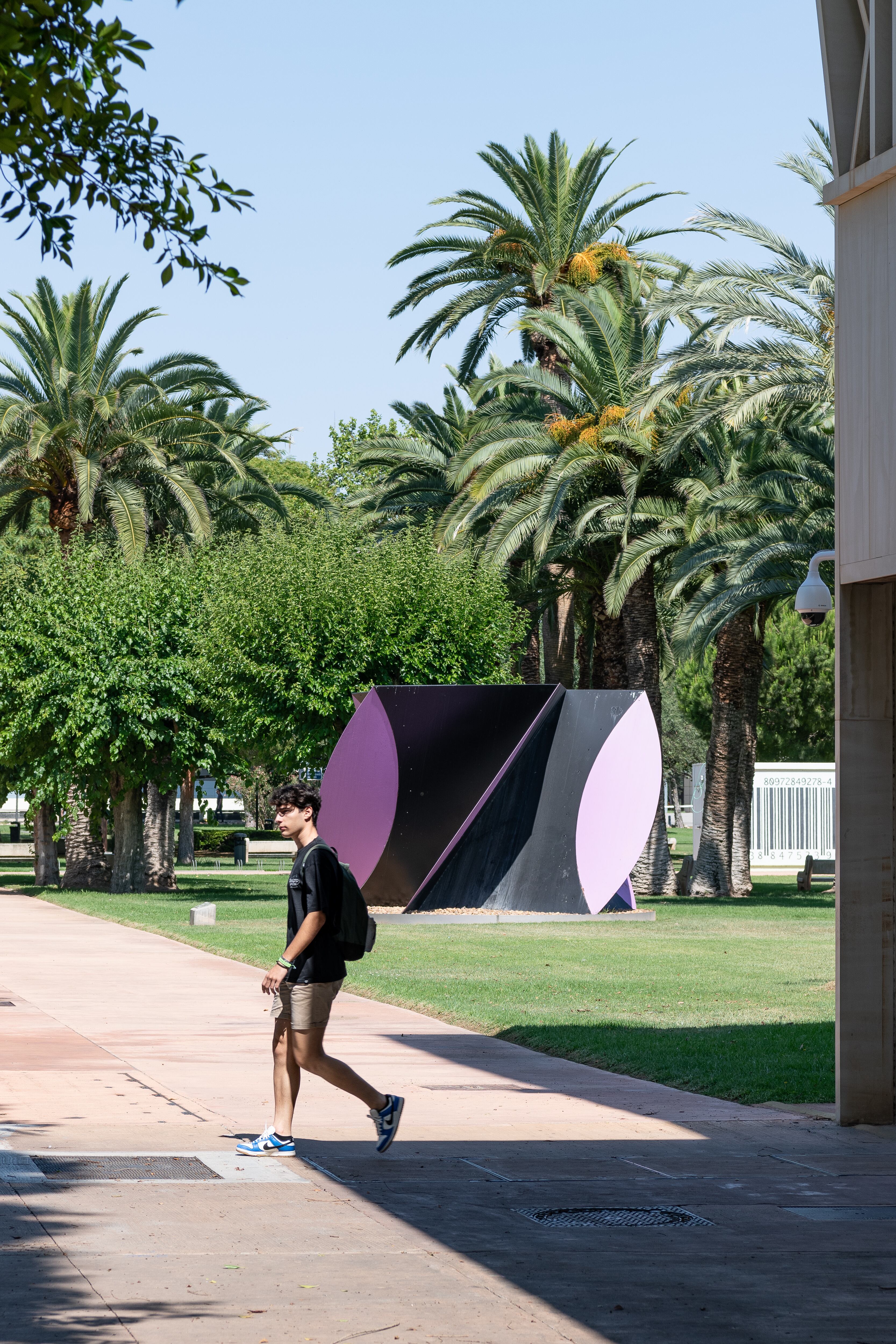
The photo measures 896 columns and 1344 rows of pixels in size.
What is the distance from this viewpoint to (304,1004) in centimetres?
753

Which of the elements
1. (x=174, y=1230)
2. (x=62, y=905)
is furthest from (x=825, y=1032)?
(x=62, y=905)

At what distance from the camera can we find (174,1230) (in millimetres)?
6062

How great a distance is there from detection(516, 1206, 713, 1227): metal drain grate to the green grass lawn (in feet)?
10.3

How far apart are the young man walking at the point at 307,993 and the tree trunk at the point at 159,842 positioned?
26226 mm

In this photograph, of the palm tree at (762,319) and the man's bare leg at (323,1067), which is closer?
the man's bare leg at (323,1067)

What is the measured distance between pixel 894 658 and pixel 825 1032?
4.48 m

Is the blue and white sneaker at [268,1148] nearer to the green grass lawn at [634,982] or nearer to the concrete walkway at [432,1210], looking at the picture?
the concrete walkway at [432,1210]

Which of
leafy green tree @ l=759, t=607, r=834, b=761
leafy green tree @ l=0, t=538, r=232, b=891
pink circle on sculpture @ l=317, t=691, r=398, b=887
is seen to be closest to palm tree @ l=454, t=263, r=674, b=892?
pink circle on sculpture @ l=317, t=691, r=398, b=887

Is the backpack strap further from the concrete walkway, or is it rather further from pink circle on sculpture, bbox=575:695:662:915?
pink circle on sculpture, bbox=575:695:662:915

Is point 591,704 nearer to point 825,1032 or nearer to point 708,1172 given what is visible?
point 825,1032

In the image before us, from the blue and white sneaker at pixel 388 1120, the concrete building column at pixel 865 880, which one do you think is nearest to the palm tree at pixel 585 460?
the concrete building column at pixel 865 880

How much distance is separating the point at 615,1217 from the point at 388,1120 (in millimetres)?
1522

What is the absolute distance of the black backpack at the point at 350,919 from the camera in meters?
7.62

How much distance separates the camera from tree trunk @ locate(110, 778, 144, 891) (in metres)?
32.2
